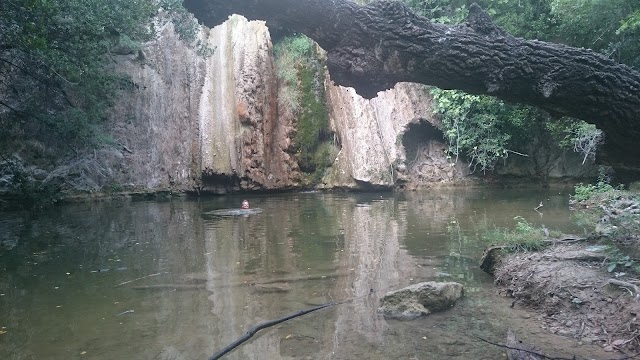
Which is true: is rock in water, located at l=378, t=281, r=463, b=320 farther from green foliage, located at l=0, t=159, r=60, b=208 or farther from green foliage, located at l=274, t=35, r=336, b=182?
green foliage, located at l=274, t=35, r=336, b=182

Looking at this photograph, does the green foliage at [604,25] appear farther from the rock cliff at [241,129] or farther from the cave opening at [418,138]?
the cave opening at [418,138]

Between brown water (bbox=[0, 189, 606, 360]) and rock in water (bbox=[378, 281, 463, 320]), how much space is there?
10cm

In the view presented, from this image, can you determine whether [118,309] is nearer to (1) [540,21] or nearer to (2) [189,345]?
(2) [189,345]

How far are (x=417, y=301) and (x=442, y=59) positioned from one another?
2141 millimetres

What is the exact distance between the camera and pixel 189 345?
3842 millimetres

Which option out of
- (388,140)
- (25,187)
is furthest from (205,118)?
(25,187)

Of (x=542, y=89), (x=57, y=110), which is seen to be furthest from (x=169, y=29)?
(x=542, y=89)

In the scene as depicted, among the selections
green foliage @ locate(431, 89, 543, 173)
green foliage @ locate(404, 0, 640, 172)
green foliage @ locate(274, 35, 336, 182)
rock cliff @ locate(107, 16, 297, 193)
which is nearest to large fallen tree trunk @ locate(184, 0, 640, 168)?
green foliage @ locate(404, 0, 640, 172)

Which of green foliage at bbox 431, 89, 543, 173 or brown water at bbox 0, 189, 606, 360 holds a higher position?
green foliage at bbox 431, 89, 543, 173

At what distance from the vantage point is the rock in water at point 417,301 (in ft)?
14.5

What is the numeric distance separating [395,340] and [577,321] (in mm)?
1483

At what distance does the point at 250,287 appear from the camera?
17.6 feet

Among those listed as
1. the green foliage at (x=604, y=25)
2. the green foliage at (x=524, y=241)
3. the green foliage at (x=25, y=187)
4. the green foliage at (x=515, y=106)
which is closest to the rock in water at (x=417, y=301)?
the green foliage at (x=524, y=241)

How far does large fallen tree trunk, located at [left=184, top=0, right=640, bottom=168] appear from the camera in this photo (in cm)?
361
